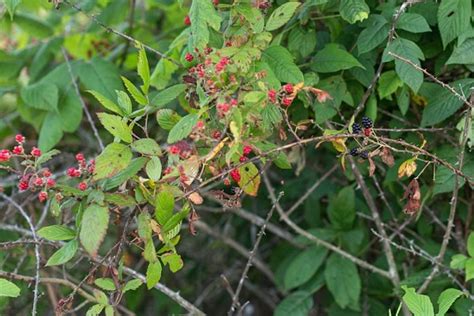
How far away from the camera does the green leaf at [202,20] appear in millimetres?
1934

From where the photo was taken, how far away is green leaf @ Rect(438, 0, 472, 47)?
6.88 feet

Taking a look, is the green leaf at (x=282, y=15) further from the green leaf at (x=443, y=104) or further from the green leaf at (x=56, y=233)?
the green leaf at (x=56, y=233)

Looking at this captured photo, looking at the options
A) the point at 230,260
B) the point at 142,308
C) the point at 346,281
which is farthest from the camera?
the point at 142,308

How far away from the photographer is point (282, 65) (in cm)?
206

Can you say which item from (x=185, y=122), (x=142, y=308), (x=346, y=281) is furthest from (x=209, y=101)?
(x=142, y=308)

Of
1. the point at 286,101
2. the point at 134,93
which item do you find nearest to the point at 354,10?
the point at 286,101

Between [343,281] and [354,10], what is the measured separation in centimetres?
99

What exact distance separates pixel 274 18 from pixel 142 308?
2.34m

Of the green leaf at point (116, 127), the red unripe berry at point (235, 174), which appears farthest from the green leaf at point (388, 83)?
the green leaf at point (116, 127)

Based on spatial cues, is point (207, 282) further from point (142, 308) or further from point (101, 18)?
point (101, 18)

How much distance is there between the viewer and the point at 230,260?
3682mm

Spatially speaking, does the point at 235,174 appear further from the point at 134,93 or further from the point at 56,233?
the point at 56,233

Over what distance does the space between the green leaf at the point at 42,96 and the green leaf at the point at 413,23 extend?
3.98 ft

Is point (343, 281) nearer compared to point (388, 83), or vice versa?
point (388, 83)
